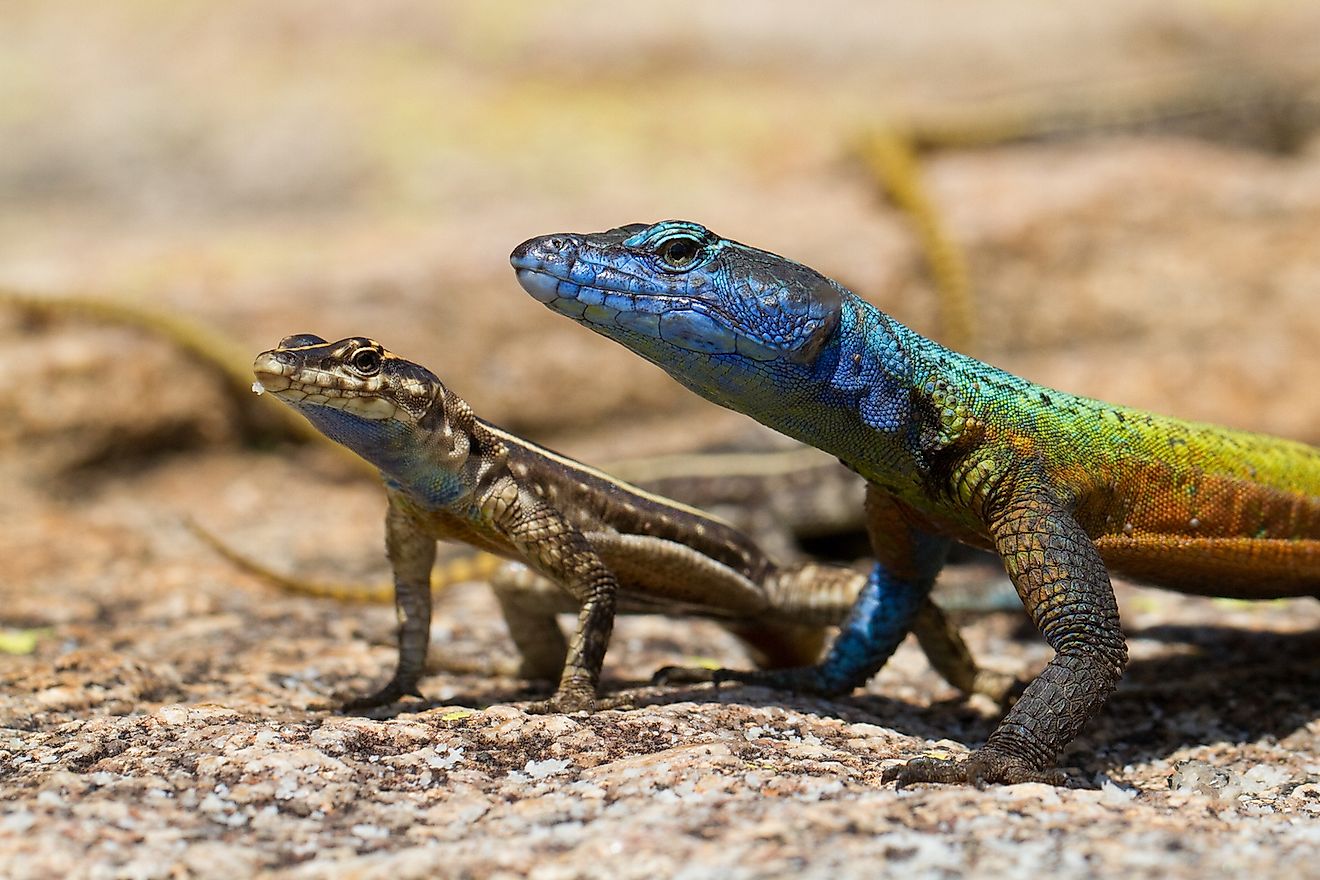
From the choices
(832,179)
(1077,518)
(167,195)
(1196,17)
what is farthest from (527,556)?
(1196,17)

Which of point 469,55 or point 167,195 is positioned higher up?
point 469,55

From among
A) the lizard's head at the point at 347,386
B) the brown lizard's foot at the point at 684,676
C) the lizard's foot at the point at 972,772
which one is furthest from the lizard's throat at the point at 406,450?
the lizard's foot at the point at 972,772

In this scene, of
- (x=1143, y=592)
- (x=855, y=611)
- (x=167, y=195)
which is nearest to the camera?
(x=855, y=611)

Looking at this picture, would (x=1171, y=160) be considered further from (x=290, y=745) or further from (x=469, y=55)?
(x=290, y=745)

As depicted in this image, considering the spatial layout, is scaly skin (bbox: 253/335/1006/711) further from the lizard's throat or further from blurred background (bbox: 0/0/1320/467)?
blurred background (bbox: 0/0/1320/467)

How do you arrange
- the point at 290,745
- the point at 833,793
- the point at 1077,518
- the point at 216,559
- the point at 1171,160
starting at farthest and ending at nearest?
the point at 1171,160
the point at 216,559
the point at 1077,518
the point at 290,745
the point at 833,793

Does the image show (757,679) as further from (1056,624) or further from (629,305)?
(629,305)

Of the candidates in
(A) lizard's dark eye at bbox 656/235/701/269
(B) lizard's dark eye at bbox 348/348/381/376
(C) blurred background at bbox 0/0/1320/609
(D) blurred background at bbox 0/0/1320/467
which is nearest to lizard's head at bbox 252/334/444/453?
(B) lizard's dark eye at bbox 348/348/381/376
